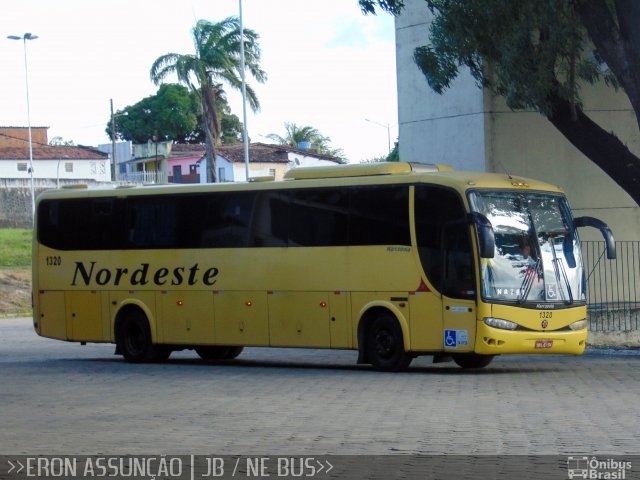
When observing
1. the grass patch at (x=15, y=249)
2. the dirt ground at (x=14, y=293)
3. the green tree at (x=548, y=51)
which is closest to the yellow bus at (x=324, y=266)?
the green tree at (x=548, y=51)

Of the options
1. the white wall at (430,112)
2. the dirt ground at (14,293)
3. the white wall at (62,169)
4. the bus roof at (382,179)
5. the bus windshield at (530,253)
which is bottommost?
the dirt ground at (14,293)

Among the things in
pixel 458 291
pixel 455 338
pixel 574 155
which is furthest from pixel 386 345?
pixel 574 155

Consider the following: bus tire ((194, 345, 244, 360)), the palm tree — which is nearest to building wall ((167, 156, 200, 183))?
the palm tree

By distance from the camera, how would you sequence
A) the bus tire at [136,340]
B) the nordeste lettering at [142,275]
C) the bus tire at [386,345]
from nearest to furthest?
the bus tire at [386,345] < the nordeste lettering at [142,275] < the bus tire at [136,340]

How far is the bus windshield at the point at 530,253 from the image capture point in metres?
19.6

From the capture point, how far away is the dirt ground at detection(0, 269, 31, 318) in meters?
50.2

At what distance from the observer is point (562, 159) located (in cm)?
2911

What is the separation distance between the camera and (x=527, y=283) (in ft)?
64.6

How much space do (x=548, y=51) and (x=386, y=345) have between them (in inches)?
245

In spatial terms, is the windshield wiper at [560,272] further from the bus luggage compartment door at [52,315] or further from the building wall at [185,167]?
the building wall at [185,167]

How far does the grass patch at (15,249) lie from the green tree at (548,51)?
3624 centimetres

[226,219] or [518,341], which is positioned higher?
[226,219]

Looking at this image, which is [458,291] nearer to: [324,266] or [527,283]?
[527,283]

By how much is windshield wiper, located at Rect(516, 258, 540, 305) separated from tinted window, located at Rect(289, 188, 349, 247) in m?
3.25
